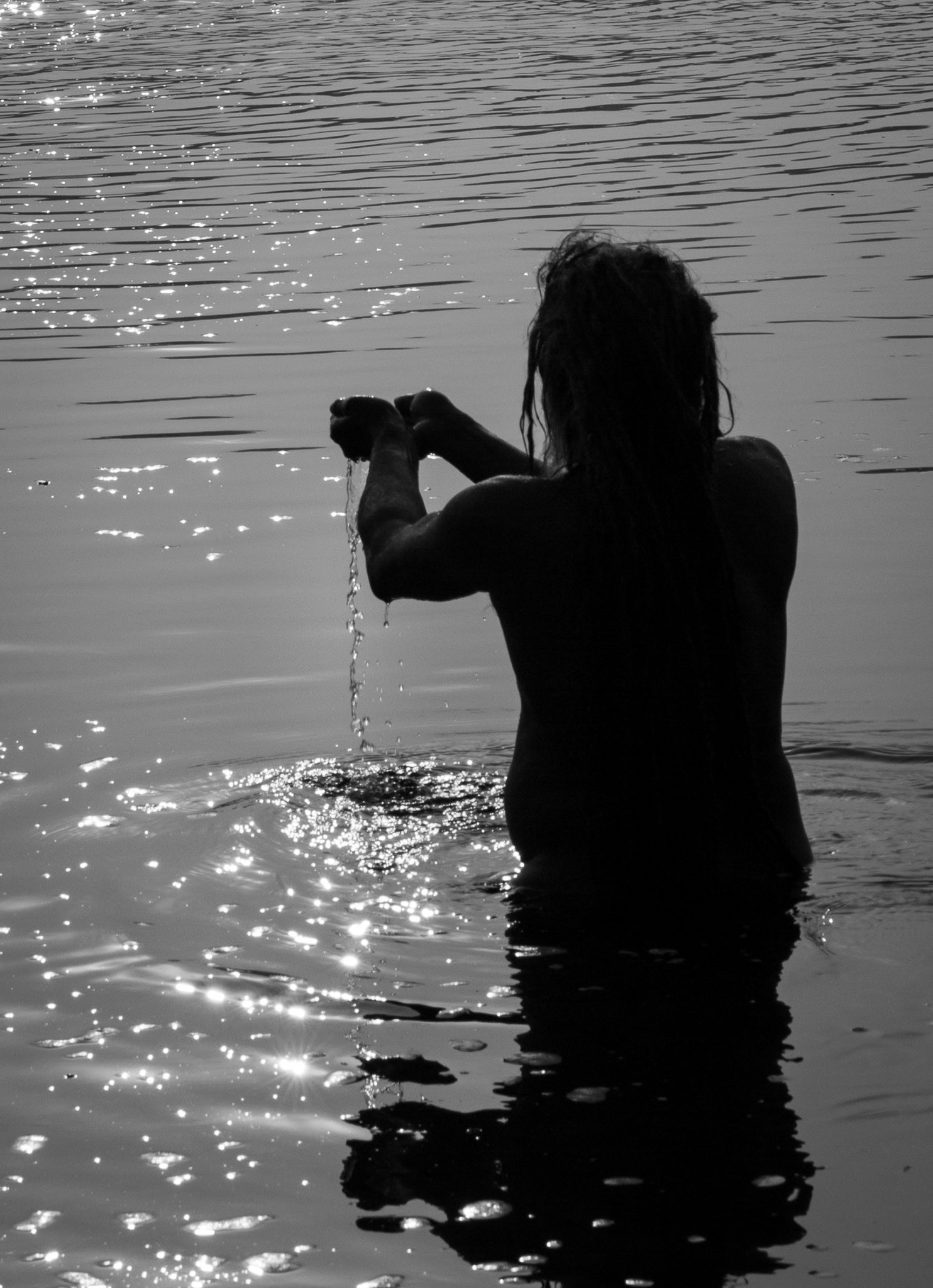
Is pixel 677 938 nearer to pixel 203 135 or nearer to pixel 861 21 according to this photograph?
pixel 203 135

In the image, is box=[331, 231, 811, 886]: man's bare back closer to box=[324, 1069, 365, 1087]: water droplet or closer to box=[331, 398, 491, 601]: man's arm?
box=[331, 398, 491, 601]: man's arm

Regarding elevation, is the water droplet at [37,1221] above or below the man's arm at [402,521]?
below

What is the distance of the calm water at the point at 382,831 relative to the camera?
3191mm

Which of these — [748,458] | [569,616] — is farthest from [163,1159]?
[748,458]

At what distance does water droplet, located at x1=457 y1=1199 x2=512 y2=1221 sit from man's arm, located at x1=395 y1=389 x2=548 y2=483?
207cm

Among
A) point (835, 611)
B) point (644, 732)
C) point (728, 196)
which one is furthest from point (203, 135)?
point (644, 732)

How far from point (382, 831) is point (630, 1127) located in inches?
67.1

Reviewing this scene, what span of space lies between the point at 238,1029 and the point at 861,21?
24.9 meters

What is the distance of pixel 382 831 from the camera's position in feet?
16.3

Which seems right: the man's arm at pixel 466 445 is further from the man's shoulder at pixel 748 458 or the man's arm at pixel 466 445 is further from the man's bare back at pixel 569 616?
the man's shoulder at pixel 748 458

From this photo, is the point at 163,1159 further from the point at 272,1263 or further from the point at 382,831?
the point at 382,831

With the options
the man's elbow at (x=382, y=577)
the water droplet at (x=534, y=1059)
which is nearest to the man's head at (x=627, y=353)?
the man's elbow at (x=382, y=577)

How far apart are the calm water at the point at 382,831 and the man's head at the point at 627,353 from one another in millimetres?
1035

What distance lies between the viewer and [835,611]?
21.9ft
